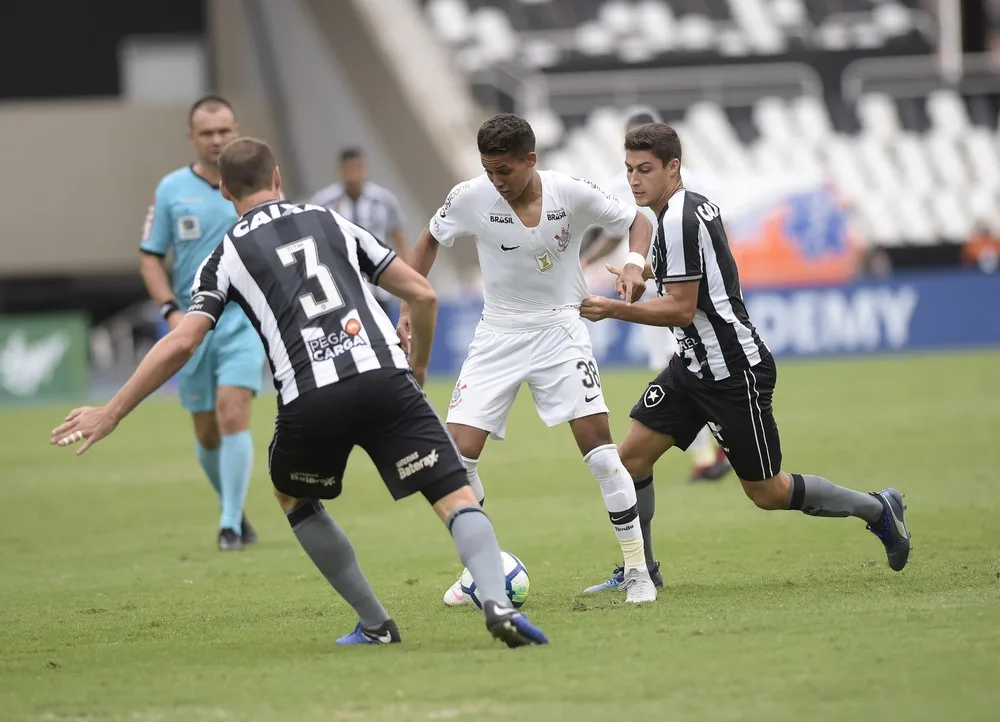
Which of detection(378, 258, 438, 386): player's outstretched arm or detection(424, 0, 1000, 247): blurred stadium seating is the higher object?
detection(424, 0, 1000, 247): blurred stadium seating

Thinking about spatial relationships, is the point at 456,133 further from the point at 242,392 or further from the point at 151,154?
the point at 242,392

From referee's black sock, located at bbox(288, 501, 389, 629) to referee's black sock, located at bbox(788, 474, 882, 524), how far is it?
6.91 ft

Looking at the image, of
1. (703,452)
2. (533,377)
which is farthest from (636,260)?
(703,452)

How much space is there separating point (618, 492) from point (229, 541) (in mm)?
3331

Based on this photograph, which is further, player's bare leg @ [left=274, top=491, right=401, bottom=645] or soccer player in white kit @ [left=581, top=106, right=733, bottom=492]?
soccer player in white kit @ [left=581, top=106, right=733, bottom=492]

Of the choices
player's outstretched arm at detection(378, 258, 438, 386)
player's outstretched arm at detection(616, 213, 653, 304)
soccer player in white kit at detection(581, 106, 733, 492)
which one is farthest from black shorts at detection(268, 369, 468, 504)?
soccer player in white kit at detection(581, 106, 733, 492)

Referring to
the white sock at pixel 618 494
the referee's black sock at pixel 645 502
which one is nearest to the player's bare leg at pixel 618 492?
the white sock at pixel 618 494

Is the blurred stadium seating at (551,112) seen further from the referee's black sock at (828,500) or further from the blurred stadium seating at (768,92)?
the referee's black sock at (828,500)

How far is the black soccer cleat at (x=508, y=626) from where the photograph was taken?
17.8 ft

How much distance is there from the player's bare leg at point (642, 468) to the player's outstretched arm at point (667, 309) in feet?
2.17

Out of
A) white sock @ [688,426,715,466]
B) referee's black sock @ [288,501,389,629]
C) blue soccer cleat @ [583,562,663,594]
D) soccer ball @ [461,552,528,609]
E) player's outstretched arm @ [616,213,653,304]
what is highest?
player's outstretched arm @ [616,213,653,304]

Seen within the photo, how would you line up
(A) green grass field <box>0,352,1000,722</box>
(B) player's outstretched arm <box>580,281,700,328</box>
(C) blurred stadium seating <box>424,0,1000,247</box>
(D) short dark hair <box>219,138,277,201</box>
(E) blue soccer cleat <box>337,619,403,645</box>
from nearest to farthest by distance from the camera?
(A) green grass field <box>0,352,1000,722</box> < (D) short dark hair <box>219,138,277,201</box> < (E) blue soccer cleat <box>337,619,403,645</box> < (B) player's outstretched arm <box>580,281,700,328</box> < (C) blurred stadium seating <box>424,0,1000,247</box>

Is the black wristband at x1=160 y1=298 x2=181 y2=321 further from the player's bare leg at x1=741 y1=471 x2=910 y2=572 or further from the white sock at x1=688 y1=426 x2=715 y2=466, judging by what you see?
the white sock at x1=688 y1=426 x2=715 y2=466

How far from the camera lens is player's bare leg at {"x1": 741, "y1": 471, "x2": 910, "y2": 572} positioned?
682cm
